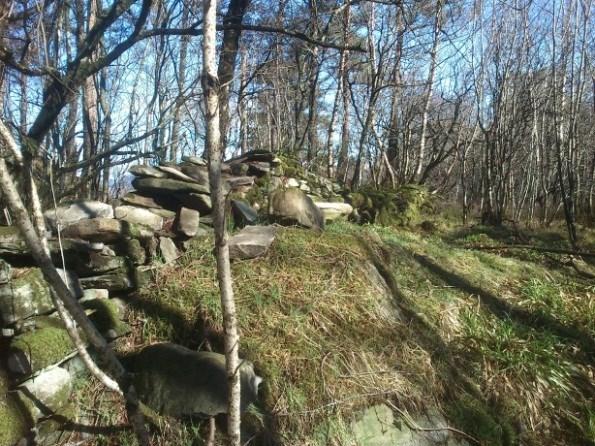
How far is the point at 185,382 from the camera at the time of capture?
107 inches

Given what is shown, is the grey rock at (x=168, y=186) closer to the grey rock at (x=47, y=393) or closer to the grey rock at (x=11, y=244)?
the grey rock at (x=11, y=244)

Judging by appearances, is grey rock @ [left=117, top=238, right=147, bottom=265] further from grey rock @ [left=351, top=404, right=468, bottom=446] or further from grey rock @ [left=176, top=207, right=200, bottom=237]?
grey rock @ [left=351, top=404, right=468, bottom=446]

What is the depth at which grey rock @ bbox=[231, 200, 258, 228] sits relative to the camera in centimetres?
465

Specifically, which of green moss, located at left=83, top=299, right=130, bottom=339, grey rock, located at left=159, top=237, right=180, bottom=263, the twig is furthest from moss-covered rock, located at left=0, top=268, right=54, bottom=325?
the twig

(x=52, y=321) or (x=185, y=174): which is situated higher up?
(x=185, y=174)

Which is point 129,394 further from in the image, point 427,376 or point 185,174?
point 185,174

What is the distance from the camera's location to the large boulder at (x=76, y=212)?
11.3 ft

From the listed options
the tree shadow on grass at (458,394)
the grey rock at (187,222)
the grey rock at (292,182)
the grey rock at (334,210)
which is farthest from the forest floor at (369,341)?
the grey rock at (292,182)

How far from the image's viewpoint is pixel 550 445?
3.39 m

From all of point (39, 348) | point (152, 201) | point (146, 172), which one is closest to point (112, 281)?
point (39, 348)

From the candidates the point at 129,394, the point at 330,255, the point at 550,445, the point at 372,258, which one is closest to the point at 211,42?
the point at 129,394

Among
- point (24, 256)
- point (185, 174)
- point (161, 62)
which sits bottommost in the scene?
point (24, 256)

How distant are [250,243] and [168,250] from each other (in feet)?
2.26

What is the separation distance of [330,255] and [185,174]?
5.57 ft
